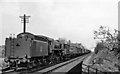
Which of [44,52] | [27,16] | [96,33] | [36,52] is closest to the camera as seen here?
[96,33]

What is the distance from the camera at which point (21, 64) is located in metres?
23.0

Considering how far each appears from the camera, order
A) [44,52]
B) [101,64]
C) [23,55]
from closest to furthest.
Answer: [101,64]
[23,55]
[44,52]

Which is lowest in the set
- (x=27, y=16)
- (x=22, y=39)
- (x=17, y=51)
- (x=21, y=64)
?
(x=21, y=64)

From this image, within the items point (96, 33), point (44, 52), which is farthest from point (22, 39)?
point (96, 33)

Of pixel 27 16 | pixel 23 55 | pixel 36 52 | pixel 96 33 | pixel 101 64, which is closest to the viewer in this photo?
pixel 96 33

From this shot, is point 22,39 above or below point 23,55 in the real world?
above

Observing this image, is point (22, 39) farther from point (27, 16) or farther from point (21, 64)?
point (27, 16)

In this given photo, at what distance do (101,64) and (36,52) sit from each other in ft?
31.3

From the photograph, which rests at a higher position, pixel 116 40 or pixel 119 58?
pixel 116 40

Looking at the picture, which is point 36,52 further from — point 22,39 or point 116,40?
point 116,40

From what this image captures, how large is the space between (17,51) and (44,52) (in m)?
6.87

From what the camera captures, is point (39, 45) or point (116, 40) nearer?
point (116, 40)

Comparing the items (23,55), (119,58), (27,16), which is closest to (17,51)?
(23,55)

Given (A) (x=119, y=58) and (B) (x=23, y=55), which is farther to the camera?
(B) (x=23, y=55)
